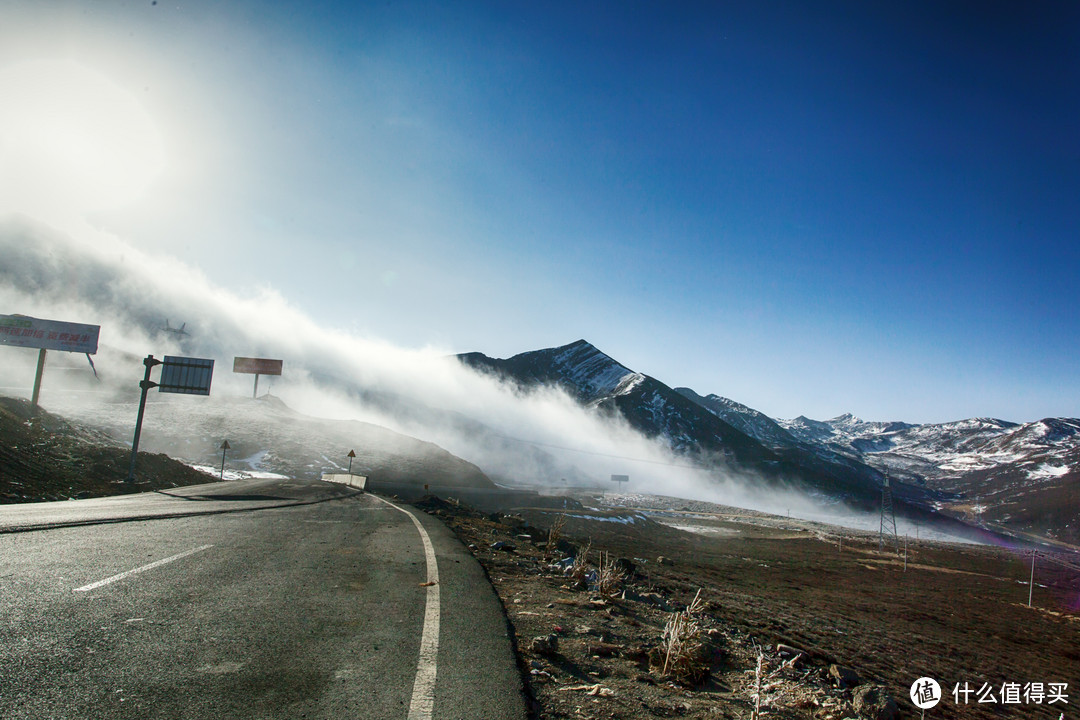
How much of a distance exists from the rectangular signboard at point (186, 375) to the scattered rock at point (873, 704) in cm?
4430

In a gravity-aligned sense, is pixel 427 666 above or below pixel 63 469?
above

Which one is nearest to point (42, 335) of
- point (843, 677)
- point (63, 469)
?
point (63, 469)

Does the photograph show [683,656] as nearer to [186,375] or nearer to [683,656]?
[683,656]

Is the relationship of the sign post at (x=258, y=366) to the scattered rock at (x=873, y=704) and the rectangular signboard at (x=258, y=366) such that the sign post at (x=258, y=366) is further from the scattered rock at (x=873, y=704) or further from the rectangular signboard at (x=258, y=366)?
the scattered rock at (x=873, y=704)

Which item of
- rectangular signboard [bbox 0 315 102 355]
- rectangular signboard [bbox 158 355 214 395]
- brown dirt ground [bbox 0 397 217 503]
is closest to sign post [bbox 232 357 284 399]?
rectangular signboard [bbox 0 315 102 355]

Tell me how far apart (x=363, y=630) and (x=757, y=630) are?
12231 mm

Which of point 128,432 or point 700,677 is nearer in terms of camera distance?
point 700,677

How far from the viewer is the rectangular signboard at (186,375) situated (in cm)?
3912

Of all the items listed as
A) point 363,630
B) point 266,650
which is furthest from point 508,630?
point 266,650

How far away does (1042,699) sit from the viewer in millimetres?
17484

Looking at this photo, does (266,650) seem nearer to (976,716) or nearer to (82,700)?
(82,700)

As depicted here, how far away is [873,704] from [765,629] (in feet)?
30.8

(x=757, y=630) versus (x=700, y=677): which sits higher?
(x=700, y=677)

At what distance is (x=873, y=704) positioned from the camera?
594 cm
